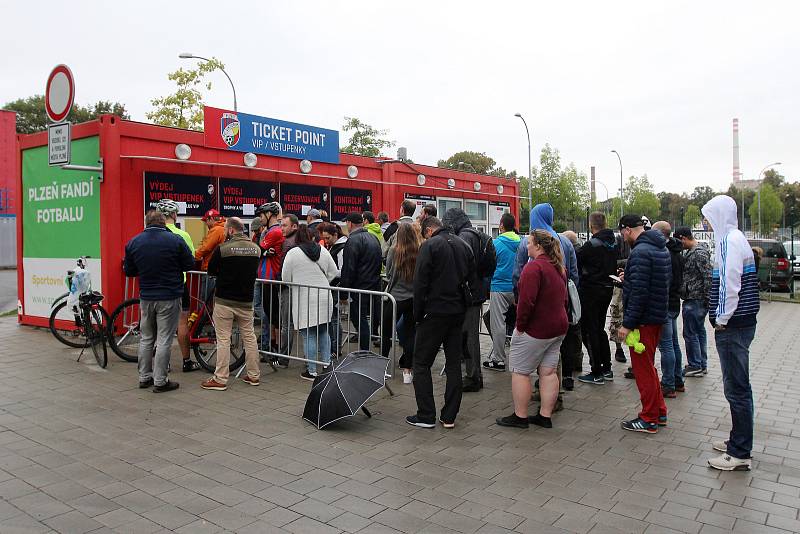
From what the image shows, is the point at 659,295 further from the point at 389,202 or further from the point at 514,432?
the point at 389,202

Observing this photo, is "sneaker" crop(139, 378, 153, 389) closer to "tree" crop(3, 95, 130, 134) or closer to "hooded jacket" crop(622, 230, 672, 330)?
"hooded jacket" crop(622, 230, 672, 330)

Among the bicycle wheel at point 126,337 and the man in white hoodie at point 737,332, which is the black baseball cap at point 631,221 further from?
the bicycle wheel at point 126,337

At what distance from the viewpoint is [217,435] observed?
5.34 m

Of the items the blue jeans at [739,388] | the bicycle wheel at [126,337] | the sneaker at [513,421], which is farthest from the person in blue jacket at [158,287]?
the blue jeans at [739,388]

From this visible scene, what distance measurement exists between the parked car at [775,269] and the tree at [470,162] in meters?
48.5

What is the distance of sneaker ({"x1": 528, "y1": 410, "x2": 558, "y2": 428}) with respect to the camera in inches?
224

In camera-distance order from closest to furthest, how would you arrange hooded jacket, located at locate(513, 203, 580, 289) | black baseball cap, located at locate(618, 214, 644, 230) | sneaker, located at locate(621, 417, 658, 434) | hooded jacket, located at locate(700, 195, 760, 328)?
hooded jacket, located at locate(700, 195, 760, 328), sneaker, located at locate(621, 417, 658, 434), black baseball cap, located at locate(618, 214, 644, 230), hooded jacket, located at locate(513, 203, 580, 289)

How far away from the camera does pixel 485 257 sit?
697cm

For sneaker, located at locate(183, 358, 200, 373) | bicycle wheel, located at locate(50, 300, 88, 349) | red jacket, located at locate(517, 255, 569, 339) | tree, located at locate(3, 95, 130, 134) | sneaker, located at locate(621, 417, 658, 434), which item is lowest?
sneaker, located at locate(621, 417, 658, 434)

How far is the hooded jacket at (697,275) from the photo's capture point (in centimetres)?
730

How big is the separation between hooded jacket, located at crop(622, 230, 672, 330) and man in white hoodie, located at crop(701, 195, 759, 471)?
68cm

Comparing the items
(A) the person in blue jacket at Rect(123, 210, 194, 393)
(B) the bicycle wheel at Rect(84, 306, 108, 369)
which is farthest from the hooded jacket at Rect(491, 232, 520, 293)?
(B) the bicycle wheel at Rect(84, 306, 108, 369)

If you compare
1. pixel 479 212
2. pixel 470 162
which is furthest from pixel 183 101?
pixel 470 162

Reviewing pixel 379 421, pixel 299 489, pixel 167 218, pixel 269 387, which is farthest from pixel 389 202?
pixel 299 489
